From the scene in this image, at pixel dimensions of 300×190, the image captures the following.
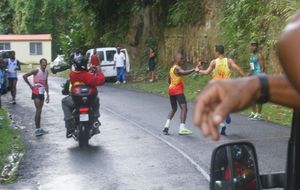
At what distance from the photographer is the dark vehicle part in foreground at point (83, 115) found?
11281mm

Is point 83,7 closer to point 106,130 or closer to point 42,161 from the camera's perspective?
point 106,130

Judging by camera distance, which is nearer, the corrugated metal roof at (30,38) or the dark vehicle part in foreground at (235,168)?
the dark vehicle part in foreground at (235,168)

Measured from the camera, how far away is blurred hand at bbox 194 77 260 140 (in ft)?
4.28

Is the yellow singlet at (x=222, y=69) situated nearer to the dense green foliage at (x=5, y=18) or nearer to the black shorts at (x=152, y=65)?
the black shorts at (x=152, y=65)

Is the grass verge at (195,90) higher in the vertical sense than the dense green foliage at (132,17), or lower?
lower

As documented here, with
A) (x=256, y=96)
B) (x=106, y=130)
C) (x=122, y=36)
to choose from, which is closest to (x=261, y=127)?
(x=106, y=130)

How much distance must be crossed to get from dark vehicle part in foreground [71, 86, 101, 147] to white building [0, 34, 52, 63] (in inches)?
1996

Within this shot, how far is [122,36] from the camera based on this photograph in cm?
3338

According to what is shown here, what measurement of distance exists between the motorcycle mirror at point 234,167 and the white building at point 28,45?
59.9 metres

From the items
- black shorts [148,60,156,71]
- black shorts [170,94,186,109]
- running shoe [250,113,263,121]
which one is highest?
black shorts [170,94,186,109]

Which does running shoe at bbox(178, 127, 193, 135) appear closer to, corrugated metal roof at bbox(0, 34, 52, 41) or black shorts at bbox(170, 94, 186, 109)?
black shorts at bbox(170, 94, 186, 109)

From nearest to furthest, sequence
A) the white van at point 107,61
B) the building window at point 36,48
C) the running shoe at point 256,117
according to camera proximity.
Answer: the running shoe at point 256,117 → the white van at point 107,61 → the building window at point 36,48

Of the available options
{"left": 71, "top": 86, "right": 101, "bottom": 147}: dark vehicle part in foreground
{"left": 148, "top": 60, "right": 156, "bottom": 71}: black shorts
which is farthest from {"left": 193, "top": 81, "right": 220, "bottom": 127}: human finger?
{"left": 148, "top": 60, "right": 156, "bottom": 71}: black shorts

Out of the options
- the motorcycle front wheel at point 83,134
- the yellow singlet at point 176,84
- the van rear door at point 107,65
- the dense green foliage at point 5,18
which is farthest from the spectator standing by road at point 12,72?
the dense green foliage at point 5,18
